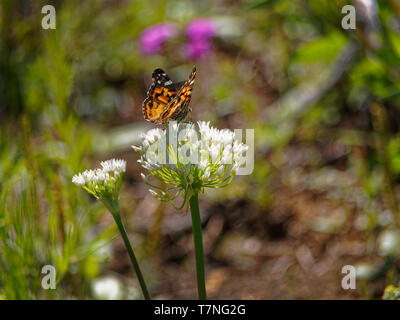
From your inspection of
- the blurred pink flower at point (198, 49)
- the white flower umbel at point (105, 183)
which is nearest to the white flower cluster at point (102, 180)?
the white flower umbel at point (105, 183)

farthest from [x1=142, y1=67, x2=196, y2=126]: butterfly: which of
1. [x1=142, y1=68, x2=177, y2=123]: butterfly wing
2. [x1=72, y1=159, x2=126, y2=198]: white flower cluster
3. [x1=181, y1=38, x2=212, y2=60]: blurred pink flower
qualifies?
[x1=181, y1=38, x2=212, y2=60]: blurred pink flower

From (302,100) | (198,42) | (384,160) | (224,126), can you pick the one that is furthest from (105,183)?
(198,42)

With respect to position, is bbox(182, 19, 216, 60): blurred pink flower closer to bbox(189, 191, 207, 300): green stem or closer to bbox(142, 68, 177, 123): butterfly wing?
bbox(142, 68, 177, 123): butterfly wing

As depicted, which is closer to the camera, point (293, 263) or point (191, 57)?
point (293, 263)

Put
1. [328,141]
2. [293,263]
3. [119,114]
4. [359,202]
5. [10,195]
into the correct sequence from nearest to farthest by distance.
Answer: [10,195]
[293,263]
[359,202]
[328,141]
[119,114]

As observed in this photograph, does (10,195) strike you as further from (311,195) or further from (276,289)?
(311,195)

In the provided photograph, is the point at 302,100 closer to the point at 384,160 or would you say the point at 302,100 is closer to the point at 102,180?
the point at 384,160
